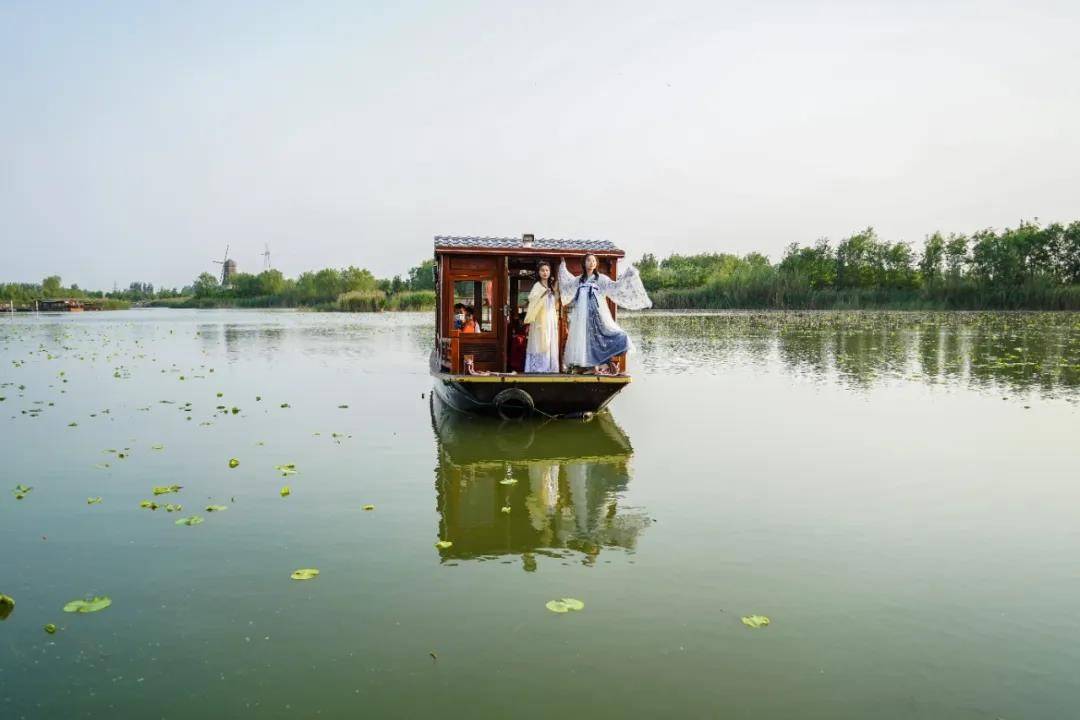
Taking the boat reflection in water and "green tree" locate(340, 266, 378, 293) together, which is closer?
the boat reflection in water

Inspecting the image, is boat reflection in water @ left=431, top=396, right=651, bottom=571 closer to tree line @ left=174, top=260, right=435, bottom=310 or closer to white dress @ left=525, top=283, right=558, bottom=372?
white dress @ left=525, top=283, right=558, bottom=372

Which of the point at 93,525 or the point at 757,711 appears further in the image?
the point at 93,525

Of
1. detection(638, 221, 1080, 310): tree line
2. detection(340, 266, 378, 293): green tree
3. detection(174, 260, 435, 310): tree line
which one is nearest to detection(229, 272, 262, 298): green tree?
detection(174, 260, 435, 310): tree line

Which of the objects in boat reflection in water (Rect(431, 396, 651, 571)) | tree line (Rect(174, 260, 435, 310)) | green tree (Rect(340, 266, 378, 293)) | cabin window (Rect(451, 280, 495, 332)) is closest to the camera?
boat reflection in water (Rect(431, 396, 651, 571))

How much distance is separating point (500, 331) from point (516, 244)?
140 centimetres

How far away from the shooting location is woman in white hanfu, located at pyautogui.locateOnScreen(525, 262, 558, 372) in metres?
11.4

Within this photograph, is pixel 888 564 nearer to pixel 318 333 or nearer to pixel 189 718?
pixel 189 718

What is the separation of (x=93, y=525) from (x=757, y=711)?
5725 mm

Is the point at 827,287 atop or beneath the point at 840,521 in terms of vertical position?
atop

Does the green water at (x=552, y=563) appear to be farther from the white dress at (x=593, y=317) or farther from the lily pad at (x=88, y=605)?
the white dress at (x=593, y=317)

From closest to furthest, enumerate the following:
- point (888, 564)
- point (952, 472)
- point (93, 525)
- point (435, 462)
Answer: point (888, 564) → point (93, 525) → point (952, 472) → point (435, 462)

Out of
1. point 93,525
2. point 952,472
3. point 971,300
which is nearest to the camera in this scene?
point 93,525

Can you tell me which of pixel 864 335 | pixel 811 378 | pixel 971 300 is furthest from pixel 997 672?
pixel 971 300

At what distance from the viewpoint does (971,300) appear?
5334 centimetres
